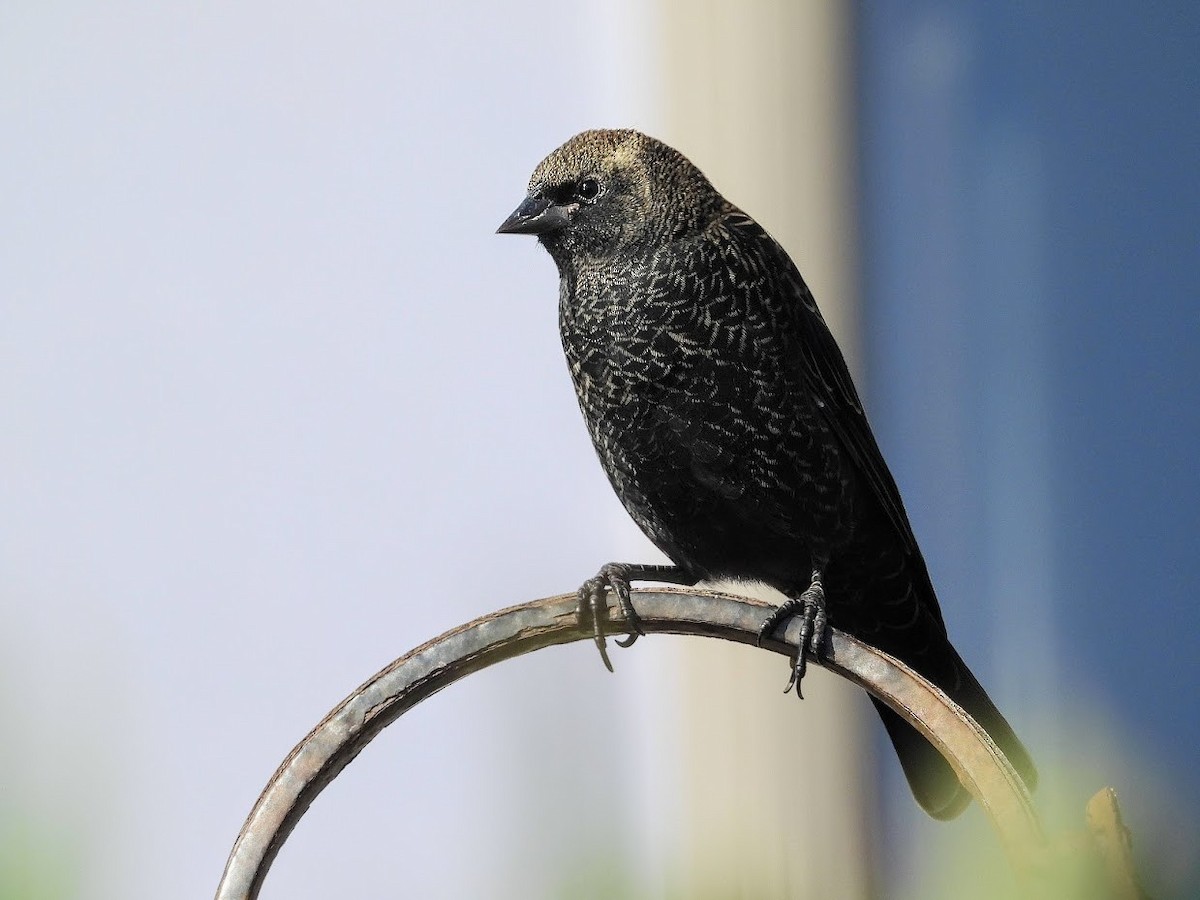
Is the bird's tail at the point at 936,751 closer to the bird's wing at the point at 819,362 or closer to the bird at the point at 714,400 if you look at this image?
the bird at the point at 714,400

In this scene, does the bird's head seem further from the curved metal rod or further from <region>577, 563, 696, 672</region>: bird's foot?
the curved metal rod

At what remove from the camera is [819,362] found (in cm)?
110

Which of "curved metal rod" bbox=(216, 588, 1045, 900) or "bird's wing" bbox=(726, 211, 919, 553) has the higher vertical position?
"bird's wing" bbox=(726, 211, 919, 553)

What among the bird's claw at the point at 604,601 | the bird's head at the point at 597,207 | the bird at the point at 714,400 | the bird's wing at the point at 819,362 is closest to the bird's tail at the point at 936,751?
the bird at the point at 714,400

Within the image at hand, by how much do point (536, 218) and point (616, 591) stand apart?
13.3 inches

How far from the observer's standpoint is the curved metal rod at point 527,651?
2.26ft

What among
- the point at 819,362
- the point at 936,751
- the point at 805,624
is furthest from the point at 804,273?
the point at 805,624

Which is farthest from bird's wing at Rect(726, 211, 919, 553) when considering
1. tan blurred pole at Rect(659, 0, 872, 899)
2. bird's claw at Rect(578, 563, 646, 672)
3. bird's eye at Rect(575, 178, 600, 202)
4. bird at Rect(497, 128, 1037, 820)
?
tan blurred pole at Rect(659, 0, 872, 899)

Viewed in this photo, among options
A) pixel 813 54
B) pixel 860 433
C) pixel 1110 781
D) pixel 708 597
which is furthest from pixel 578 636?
pixel 813 54

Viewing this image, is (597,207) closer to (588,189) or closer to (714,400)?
(588,189)

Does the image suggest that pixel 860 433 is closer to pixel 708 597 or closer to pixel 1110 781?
pixel 708 597

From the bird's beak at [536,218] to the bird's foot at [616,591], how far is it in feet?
0.96

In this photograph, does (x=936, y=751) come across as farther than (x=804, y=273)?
No

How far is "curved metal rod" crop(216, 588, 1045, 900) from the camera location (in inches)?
27.1
